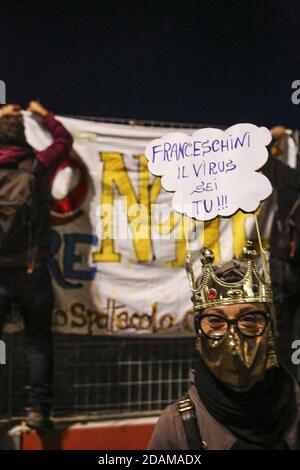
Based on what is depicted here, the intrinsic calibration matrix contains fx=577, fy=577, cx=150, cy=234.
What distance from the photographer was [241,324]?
1.53 metres

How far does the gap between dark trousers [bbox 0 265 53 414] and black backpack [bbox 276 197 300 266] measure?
136 centimetres

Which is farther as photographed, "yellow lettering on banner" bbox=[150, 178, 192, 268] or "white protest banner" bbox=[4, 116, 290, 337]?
"white protest banner" bbox=[4, 116, 290, 337]

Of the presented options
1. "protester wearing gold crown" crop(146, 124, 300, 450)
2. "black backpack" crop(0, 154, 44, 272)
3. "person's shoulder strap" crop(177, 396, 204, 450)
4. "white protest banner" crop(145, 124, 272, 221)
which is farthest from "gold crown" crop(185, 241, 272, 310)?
"black backpack" crop(0, 154, 44, 272)

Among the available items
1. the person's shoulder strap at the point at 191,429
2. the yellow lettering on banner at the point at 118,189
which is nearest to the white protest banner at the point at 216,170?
the person's shoulder strap at the point at 191,429

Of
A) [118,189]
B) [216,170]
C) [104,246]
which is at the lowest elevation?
[104,246]

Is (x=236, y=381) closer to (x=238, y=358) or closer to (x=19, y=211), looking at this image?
(x=238, y=358)

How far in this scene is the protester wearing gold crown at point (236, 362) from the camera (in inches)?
59.3

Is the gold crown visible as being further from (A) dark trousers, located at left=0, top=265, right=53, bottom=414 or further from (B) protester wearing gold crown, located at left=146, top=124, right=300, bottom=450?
(A) dark trousers, located at left=0, top=265, right=53, bottom=414

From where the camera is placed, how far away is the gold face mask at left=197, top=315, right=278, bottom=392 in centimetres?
Result: 150

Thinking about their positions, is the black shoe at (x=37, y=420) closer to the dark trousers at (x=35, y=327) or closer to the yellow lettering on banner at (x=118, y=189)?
the dark trousers at (x=35, y=327)

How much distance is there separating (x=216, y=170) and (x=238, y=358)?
0.52m

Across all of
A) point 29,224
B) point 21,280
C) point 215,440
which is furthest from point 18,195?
point 215,440

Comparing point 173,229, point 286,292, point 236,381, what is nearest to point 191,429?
point 236,381

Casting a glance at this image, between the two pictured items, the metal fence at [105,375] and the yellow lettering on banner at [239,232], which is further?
the metal fence at [105,375]
